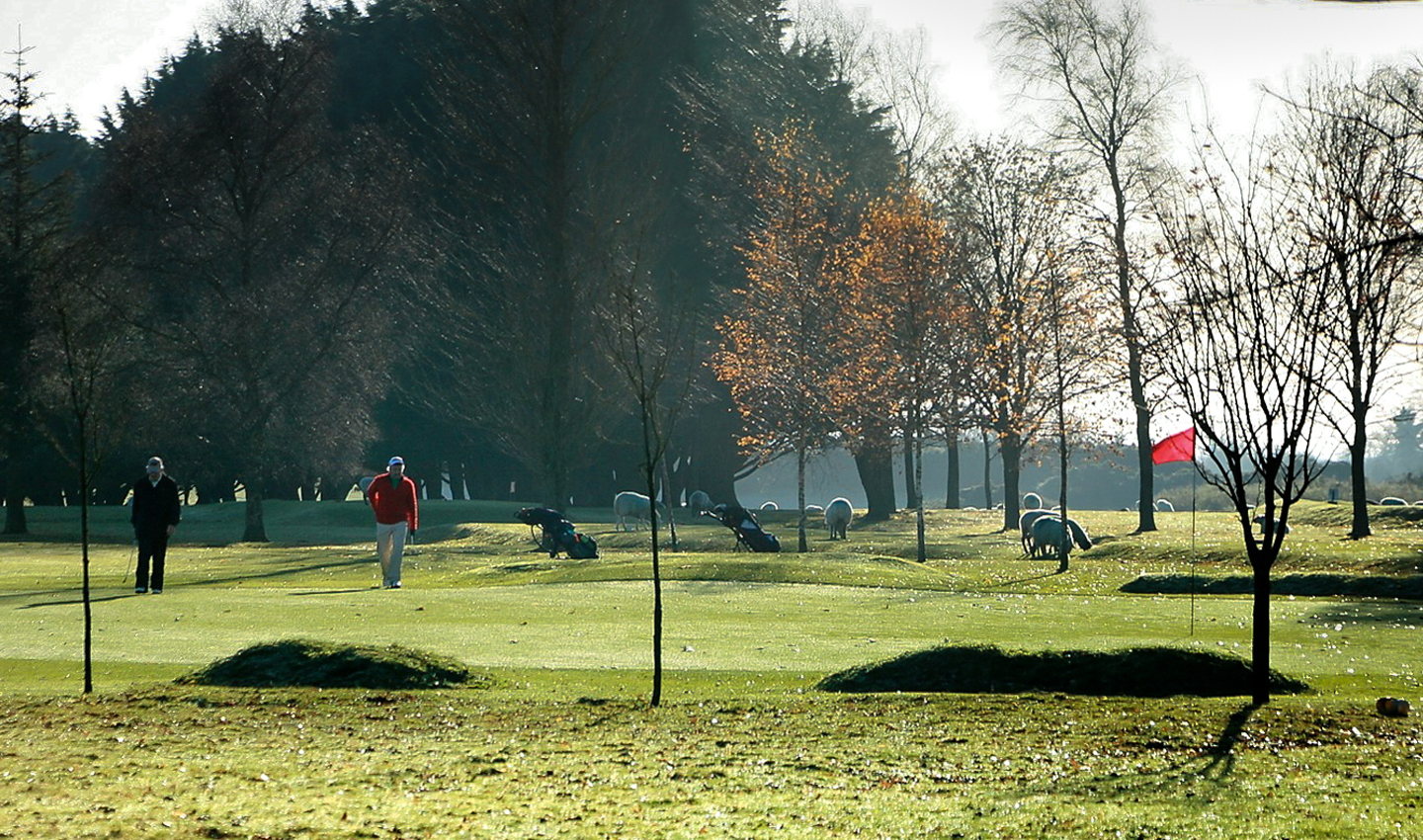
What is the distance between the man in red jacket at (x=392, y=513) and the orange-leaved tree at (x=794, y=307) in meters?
13.9

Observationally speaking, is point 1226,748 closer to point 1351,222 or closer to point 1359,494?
point 1351,222

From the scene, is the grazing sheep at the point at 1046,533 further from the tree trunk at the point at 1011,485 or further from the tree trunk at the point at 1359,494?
the tree trunk at the point at 1011,485

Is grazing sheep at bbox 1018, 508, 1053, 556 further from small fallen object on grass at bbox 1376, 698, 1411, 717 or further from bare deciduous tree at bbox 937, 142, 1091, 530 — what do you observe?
small fallen object on grass at bbox 1376, 698, 1411, 717

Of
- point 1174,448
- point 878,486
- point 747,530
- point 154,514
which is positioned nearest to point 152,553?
point 154,514

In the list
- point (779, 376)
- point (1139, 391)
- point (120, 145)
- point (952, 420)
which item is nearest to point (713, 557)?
point (779, 376)

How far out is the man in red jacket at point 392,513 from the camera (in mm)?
25062

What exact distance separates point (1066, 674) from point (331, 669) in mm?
6828

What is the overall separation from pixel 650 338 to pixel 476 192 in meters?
8.52

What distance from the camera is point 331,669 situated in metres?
13.7

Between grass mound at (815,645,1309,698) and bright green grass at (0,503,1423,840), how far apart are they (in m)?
0.57

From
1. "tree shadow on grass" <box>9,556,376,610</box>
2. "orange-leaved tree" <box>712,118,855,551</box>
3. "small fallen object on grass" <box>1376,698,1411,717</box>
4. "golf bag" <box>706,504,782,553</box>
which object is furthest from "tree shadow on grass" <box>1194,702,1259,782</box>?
"orange-leaved tree" <box>712,118,855,551</box>

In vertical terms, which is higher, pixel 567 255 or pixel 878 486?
pixel 567 255

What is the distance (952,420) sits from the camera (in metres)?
46.6

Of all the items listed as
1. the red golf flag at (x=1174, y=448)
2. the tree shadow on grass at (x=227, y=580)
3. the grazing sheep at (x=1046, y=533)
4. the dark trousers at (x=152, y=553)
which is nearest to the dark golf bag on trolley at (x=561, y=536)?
the tree shadow on grass at (x=227, y=580)
